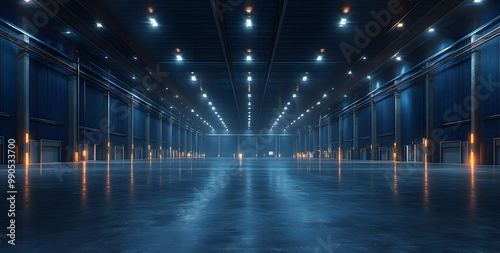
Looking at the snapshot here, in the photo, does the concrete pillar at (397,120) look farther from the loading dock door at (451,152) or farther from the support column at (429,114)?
the loading dock door at (451,152)

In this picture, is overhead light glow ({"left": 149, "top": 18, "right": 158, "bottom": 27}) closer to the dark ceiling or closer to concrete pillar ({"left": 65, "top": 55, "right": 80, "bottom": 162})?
the dark ceiling

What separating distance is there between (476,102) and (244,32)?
17.3 meters

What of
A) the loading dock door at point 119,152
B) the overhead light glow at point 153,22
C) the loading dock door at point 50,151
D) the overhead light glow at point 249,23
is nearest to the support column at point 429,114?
the overhead light glow at point 249,23

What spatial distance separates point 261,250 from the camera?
3209 millimetres

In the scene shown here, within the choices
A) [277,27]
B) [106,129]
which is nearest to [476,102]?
[277,27]

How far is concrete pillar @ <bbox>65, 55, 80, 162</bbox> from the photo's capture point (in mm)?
32688

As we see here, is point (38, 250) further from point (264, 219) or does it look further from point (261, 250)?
point (264, 219)

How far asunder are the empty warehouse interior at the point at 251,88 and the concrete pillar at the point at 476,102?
0.32 ft

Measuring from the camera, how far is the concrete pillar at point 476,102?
81.9ft

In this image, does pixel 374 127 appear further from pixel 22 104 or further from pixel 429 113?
pixel 22 104

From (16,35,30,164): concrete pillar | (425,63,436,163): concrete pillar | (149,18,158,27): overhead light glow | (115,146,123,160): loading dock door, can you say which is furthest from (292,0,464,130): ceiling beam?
(115,146,123,160): loading dock door

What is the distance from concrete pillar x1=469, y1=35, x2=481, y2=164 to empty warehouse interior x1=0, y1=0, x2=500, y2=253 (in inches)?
3.8

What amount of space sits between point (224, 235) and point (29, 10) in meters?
26.4

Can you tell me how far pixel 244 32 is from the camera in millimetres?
27328
